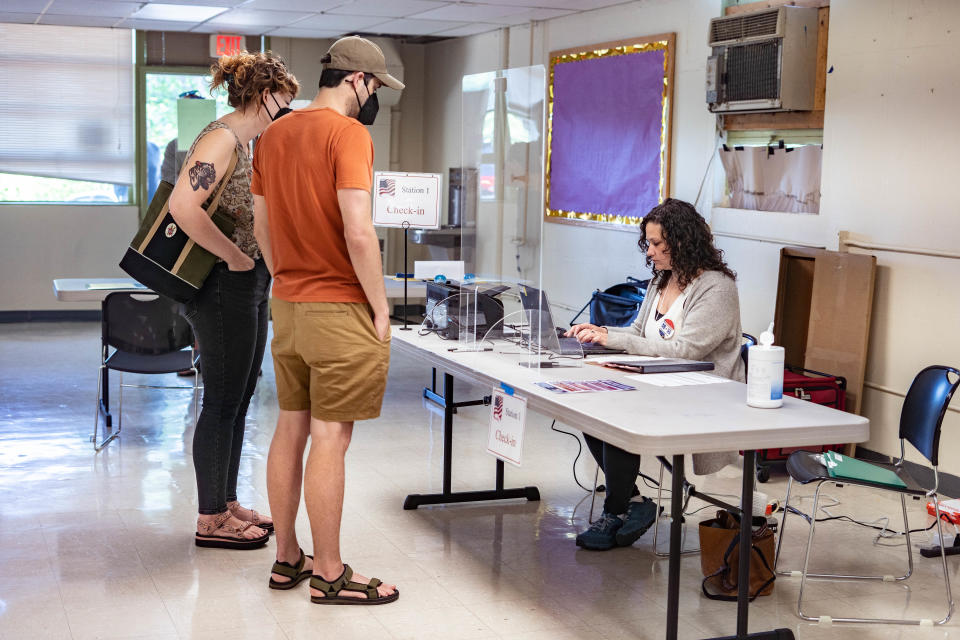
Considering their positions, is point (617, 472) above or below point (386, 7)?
below

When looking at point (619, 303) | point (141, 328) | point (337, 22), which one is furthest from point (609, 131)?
point (141, 328)

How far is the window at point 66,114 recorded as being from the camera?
9.35 metres

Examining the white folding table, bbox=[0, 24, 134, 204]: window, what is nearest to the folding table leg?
the white folding table

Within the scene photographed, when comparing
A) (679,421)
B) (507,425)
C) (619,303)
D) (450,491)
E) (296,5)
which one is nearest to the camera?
(679,421)

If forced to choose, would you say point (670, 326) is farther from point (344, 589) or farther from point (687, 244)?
point (344, 589)

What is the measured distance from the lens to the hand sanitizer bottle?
2.82 m

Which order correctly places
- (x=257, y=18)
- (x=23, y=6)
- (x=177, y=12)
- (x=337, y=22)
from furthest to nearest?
(x=337, y=22) → (x=257, y=18) → (x=177, y=12) → (x=23, y=6)

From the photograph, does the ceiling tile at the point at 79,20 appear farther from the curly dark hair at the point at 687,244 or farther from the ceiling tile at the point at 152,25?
the curly dark hair at the point at 687,244

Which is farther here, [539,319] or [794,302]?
[794,302]

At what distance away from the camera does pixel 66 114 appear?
31.3 feet

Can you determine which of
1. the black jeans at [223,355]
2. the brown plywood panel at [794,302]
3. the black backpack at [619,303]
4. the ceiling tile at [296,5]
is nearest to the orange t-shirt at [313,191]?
the black jeans at [223,355]

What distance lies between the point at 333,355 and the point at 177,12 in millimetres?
5948

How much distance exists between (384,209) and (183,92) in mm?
5826

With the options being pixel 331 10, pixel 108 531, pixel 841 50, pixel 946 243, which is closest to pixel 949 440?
pixel 946 243
